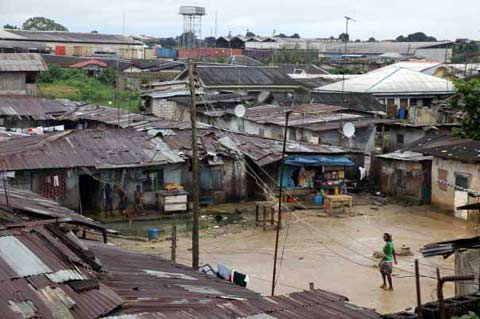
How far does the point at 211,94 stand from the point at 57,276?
3620cm

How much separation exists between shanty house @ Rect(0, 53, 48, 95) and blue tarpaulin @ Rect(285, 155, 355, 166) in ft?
66.0

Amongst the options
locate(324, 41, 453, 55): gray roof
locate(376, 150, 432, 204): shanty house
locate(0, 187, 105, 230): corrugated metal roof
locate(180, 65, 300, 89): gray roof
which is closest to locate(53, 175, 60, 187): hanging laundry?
locate(0, 187, 105, 230): corrugated metal roof

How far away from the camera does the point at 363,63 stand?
76062 millimetres

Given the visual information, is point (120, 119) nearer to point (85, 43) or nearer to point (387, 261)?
point (387, 261)

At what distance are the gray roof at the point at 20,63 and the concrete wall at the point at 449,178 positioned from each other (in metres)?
24.7

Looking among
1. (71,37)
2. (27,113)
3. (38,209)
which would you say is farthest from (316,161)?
(71,37)

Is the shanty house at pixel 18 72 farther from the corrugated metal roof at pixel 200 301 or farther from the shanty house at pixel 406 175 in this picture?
the corrugated metal roof at pixel 200 301

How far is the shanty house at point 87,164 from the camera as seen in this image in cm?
2352

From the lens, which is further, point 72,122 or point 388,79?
point 388,79

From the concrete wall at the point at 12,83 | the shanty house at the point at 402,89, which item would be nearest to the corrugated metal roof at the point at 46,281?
Answer: the concrete wall at the point at 12,83

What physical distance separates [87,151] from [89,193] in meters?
1.56

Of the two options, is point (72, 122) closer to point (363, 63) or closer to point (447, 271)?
point (447, 271)

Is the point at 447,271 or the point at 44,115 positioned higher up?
the point at 44,115

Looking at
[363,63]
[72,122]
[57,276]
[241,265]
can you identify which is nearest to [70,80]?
[72,122]
